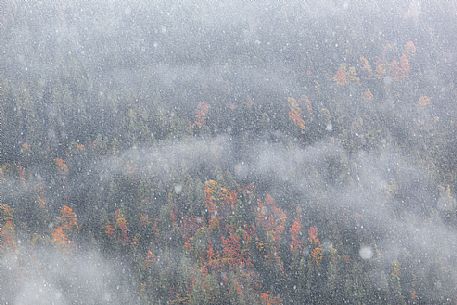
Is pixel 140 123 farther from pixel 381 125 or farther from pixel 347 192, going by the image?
pixel 381 125

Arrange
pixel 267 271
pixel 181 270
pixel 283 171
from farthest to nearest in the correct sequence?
pixel 283 171
pixel 267 271
pixel 181 270

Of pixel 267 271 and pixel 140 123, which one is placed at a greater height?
pixel 140 123

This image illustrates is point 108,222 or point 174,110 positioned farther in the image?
point 174,110

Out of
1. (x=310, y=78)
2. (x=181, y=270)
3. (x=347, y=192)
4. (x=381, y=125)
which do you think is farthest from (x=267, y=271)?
(x=310, y=78)

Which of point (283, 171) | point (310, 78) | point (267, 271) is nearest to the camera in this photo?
point (267, 271)

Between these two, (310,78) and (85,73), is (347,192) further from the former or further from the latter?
(85,73)

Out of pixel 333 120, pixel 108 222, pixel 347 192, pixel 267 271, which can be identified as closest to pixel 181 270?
pixel 267 271
